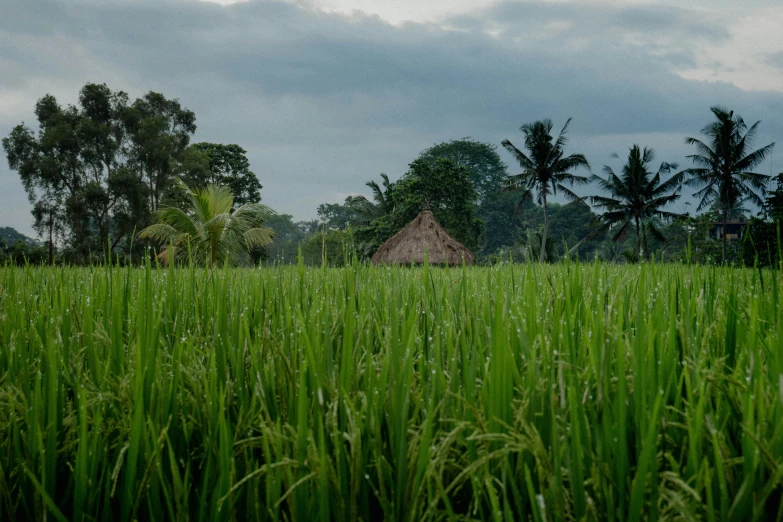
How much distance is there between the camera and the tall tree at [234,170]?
32.0 m

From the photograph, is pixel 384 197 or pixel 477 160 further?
pixel 477 160

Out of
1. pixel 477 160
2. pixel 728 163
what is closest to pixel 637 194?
pixel 728 163

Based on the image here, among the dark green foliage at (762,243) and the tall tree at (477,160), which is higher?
the tall tree at (477,160)

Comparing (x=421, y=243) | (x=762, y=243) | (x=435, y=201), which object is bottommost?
(x=762, y=243)

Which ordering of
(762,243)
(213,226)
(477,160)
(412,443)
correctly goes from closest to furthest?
(412,443) → (762,243) → (213,226) → (477,160)

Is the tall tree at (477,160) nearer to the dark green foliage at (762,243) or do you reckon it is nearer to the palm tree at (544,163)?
the palm tree at (544,163)

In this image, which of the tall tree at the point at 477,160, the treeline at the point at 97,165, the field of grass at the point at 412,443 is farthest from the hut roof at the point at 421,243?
the tall tree at the point at 477,160

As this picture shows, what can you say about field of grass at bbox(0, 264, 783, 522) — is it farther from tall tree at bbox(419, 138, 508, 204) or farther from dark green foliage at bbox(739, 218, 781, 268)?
tall tree at bbox(419, 138, 508, 204)

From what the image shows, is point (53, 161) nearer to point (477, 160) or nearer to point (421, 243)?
point (421, 243)

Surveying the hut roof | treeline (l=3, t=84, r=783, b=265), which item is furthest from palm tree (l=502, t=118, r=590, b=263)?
the hut roof

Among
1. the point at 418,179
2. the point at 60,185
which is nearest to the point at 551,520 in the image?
the point at 418,179

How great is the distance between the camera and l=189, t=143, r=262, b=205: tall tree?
3203cm

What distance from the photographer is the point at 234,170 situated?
108 ft

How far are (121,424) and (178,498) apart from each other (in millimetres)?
253
